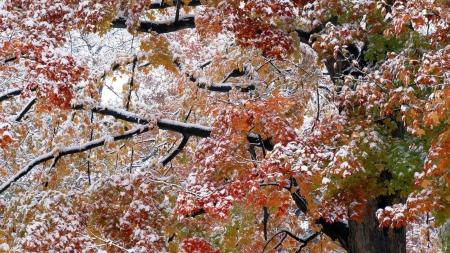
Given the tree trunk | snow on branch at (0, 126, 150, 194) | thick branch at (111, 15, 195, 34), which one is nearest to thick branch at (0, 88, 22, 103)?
snow on branch at (0, 126, 150, 194)

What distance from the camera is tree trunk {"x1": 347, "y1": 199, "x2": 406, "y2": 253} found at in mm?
7648

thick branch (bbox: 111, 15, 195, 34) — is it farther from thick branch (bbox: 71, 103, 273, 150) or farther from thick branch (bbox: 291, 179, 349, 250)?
thick branch (bbox: 291, 179, 349, 250)

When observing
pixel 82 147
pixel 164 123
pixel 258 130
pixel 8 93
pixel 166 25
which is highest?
pixel 166 25

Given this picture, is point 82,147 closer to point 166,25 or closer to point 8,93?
point 8,93

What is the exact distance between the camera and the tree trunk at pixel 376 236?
25.1ft

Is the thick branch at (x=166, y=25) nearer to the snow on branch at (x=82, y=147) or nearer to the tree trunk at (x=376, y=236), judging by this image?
the snow on branch at (x=82, y=147)

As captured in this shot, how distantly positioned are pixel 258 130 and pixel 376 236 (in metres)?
2.39

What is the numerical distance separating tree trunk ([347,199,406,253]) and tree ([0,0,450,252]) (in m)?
0.02

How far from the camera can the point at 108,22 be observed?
7.70 metres

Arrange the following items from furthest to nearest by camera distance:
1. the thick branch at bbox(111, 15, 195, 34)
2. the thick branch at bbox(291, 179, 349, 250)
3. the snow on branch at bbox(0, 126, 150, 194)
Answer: the snow on branch at bbox(0, 126, 150, 194) < the thick branch at bbox(111, 15, 195, 34) < the thick branch at bbox(291, 179, 349, 250)

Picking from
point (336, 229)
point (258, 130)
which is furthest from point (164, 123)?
point (336, 229)

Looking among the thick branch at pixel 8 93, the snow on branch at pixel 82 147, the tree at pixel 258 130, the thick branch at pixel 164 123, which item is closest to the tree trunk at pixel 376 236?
the tree at pixel 258 130

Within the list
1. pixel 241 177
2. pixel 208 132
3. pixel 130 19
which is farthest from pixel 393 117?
pixel 130 19

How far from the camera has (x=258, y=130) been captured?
7789 millimetres
